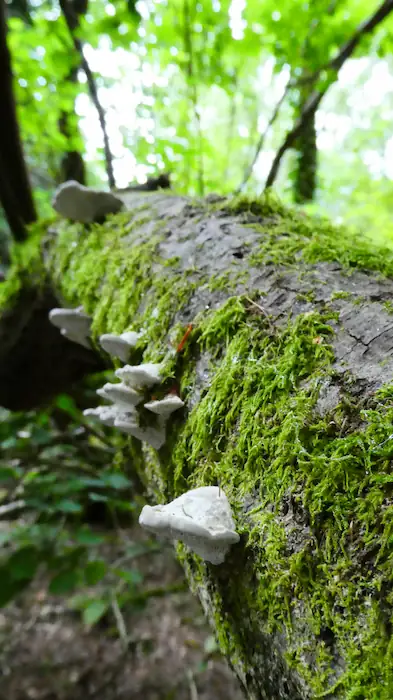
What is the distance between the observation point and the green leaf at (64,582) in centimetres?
264

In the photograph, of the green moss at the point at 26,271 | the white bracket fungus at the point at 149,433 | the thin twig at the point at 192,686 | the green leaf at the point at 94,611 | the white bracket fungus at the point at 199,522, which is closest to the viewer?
the white bracket fungus at the point at 199,522

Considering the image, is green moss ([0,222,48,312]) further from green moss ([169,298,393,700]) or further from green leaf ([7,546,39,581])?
green moss ([169,298,393,700])

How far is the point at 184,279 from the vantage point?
1.43m

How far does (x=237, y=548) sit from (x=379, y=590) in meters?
0.31

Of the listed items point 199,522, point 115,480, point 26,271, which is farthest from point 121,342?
point 26,271

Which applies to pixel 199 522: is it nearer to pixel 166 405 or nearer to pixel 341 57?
pixel 166 405

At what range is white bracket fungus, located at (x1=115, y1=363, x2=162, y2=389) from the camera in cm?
123

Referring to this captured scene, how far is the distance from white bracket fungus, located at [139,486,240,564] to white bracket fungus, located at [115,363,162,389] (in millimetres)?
405

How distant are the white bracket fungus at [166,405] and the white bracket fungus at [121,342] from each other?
335 millimetres

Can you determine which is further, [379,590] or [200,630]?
[200,630]

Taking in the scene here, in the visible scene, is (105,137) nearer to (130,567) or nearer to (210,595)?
(210,595)

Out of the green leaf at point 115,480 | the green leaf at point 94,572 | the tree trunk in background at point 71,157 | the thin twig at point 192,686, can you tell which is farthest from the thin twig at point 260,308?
the tree trunk in background at point 71,157

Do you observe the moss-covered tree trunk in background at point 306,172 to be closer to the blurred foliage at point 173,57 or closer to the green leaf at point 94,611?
the blurred foliage at point 173,57

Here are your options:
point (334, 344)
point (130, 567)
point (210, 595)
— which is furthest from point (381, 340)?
point (130, 567)
